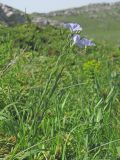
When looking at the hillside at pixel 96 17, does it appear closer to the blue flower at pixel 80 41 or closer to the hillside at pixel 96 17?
the hillside at pixel 96 17

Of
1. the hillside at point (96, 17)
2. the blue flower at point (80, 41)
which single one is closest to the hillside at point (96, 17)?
the hillside at point (96, 17)

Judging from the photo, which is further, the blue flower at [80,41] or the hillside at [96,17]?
the hillside at [96,17]

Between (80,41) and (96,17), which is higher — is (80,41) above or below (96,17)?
above

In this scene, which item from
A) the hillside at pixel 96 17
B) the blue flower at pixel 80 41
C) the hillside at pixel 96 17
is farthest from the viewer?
the hillside at pixel 96 17

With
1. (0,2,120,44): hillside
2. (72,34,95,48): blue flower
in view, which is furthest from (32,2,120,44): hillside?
(72,34,95,48): blue flower

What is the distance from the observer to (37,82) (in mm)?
4988

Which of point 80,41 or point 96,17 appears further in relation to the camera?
point 96,17

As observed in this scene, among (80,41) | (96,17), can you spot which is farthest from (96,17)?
(80,41)

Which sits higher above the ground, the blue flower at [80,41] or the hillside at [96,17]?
the blue flower at [80,41]

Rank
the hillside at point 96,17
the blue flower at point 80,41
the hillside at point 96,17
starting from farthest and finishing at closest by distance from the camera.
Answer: the hillside at point 96,17 < the hillside at point 96,17 < the blue flower at point 80,41

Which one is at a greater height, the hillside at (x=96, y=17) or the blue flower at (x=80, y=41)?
the blue flower at (x=80, y=41)

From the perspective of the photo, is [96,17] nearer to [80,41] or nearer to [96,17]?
[96,17]

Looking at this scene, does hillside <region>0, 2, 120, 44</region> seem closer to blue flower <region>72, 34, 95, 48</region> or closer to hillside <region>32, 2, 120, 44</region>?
hillside <region>32, 2, 120, 44</region>

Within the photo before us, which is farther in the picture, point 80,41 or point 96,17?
point 96,17
